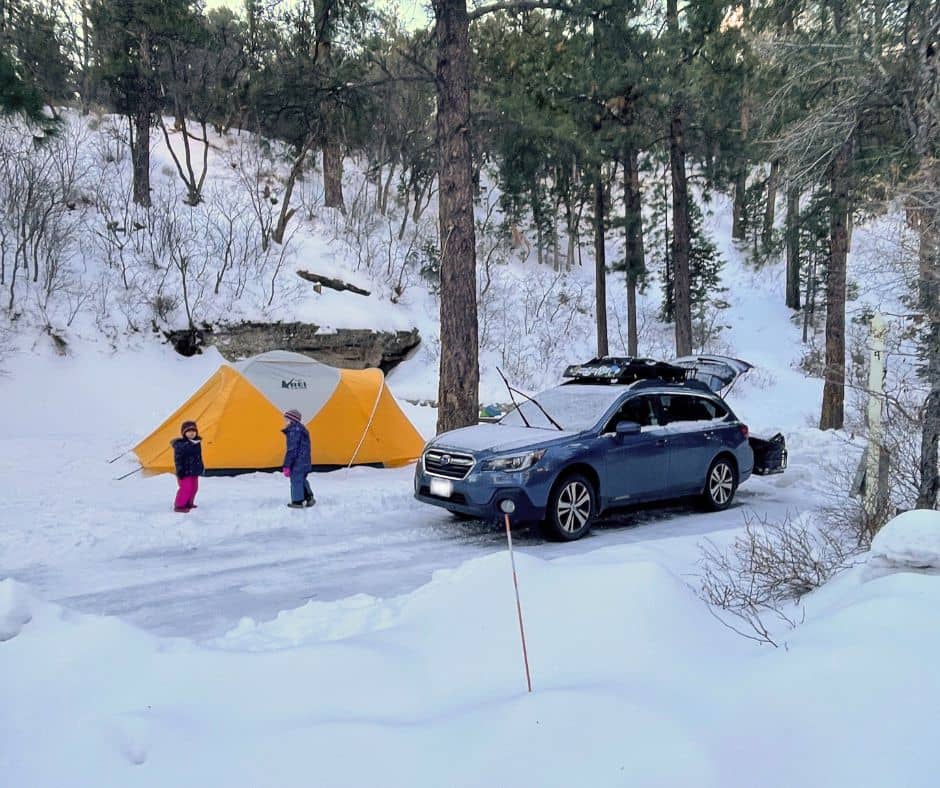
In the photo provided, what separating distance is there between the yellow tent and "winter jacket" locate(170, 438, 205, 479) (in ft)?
6.03

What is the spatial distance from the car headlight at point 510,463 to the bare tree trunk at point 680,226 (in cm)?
1187

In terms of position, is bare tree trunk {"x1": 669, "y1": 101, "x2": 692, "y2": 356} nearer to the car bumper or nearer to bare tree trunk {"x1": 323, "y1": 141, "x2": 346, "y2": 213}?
the car bumper

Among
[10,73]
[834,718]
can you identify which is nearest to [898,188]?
[834,718]

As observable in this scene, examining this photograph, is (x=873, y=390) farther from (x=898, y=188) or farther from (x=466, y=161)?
(x=466, y=161)

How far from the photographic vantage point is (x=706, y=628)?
4297mm

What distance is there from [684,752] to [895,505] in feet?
15.4

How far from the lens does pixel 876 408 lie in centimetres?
688

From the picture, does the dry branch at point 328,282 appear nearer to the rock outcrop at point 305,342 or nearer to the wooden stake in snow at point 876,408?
the rock outcrop at point 305,342

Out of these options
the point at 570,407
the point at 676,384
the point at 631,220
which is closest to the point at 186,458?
the point at 570,407

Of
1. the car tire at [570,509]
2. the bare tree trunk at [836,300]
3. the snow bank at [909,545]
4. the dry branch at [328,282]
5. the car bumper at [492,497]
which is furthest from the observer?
the dry branch at [328,282]

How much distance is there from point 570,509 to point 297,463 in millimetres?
3341

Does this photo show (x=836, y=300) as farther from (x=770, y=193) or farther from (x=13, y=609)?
(x=13, y=609)

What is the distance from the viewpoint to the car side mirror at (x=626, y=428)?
8414 mm

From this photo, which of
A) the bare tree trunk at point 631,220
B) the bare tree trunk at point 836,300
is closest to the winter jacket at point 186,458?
the bare tree trunk at point 836,300
